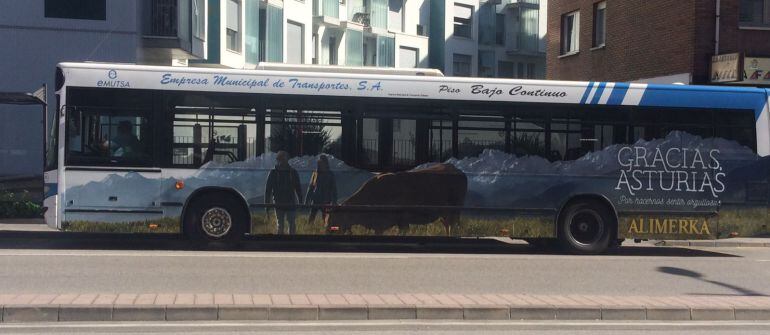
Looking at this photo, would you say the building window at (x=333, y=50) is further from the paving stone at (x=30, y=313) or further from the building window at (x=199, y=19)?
the paving stone at (x=30, y=313)

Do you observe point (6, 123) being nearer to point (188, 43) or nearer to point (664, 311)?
point (188, 43)

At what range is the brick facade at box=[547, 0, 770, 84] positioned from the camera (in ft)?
71.4

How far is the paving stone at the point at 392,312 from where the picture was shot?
7863mm

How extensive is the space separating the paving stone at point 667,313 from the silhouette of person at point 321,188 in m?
6.13

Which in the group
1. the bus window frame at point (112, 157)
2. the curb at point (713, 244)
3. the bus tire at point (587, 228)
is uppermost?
the bus window frame at point (112, 157)

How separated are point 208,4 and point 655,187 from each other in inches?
694

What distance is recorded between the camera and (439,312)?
7926 mm

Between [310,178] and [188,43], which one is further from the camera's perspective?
[188,43]

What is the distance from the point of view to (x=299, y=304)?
7.89 meters

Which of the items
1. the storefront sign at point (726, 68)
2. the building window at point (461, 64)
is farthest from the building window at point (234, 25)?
the building window at point (461, 64)

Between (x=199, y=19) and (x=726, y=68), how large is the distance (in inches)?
565

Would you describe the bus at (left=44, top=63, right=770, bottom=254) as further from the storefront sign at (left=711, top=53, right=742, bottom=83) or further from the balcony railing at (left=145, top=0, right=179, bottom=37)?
the balcony railing at (left=145, top=0, right=179, bottom=37)

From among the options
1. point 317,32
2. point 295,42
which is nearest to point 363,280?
point 295,42

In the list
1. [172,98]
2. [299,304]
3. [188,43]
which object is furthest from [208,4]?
[299,304]
